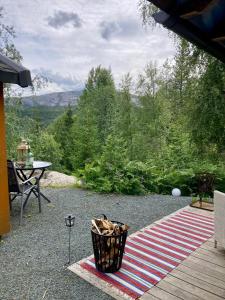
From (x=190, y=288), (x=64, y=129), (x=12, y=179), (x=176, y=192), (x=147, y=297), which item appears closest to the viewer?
(x=147, y=297)

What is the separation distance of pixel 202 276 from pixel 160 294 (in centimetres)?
52

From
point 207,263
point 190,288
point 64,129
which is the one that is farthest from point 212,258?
point 64,129

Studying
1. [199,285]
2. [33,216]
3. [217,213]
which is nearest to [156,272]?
[199,285]

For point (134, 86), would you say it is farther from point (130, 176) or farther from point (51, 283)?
point (51, 283)

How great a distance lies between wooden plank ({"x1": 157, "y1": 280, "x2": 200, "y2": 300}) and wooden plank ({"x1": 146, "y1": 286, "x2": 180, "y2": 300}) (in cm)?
4

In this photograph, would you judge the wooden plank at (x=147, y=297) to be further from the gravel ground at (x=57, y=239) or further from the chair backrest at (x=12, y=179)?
the chair backrest at (x=12, y=179)

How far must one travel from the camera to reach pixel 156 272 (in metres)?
2.70

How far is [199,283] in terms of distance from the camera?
98.7 inches

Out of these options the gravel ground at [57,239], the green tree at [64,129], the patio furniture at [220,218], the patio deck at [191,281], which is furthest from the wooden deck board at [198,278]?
the green tree at [64,129]

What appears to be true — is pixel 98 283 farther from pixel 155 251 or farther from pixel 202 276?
pixel 202 276

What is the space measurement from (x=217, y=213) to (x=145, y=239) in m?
0.94

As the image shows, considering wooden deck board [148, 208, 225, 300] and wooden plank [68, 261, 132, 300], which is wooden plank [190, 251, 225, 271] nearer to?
wooden deck board [148, 208, 225, 300]

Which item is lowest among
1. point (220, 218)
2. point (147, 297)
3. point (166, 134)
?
point (147, 297)

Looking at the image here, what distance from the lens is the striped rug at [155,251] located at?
8.38ft
